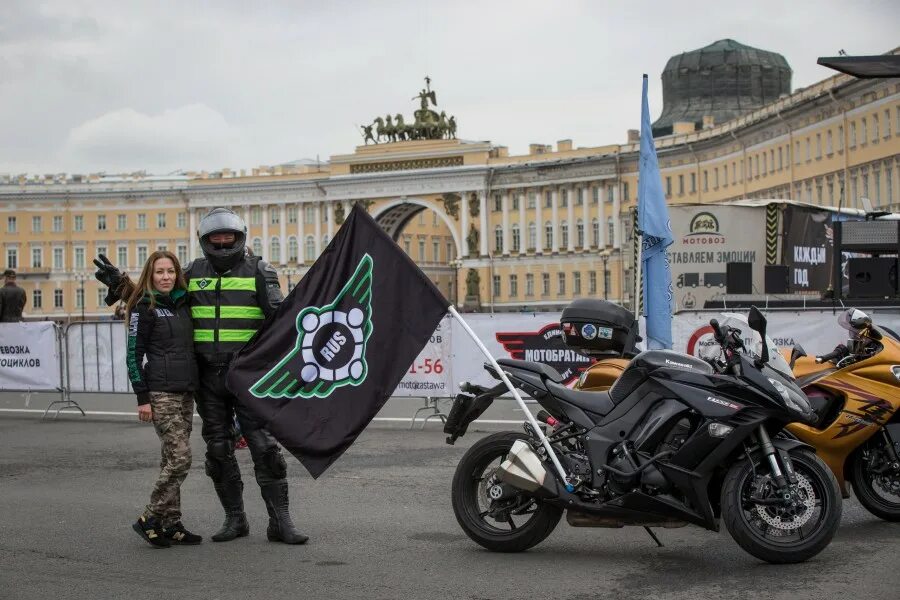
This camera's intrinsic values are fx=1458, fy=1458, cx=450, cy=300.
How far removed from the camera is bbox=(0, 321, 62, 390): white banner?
19891mm

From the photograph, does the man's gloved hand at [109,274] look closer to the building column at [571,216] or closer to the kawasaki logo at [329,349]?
the kawasaki logo at [329,349]

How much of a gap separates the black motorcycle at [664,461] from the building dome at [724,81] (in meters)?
93.3

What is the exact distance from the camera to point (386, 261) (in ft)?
26.5

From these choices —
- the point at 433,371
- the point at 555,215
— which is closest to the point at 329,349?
the point at 433,371

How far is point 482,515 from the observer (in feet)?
25.7

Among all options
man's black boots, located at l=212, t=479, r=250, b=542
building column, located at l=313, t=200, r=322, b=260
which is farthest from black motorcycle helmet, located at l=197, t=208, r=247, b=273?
building column, located at l=313, t=200, r=322, b=260

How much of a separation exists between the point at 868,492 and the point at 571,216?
3737 inches

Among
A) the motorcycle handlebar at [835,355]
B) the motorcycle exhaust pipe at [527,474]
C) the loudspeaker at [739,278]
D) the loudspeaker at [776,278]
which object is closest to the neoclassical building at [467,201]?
the loudspeaker at [776,278]

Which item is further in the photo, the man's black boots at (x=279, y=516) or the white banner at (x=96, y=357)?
the white banner at (x=96, y=357)

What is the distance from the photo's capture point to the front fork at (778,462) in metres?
7.11

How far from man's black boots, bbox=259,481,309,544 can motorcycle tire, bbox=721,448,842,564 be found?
98.2 inches

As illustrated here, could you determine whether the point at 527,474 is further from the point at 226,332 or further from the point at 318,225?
the point at 318,225

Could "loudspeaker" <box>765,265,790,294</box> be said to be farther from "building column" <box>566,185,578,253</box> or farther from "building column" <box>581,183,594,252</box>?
"building column" <box>566,185,578,253</box>

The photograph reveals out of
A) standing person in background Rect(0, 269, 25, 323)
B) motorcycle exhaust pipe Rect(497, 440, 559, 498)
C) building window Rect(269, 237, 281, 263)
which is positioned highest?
building window Rect(269, 237, 281, 263)
